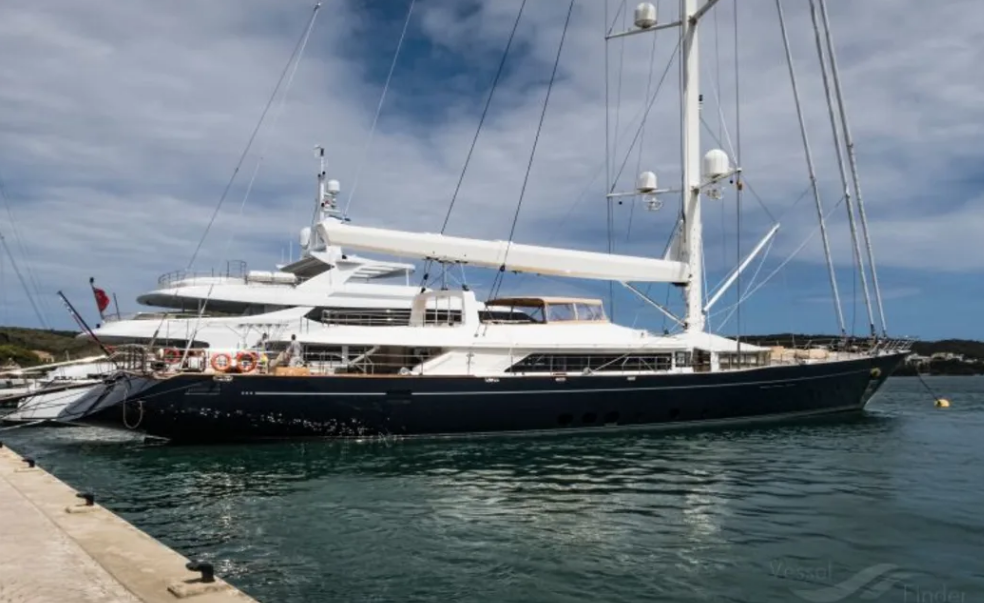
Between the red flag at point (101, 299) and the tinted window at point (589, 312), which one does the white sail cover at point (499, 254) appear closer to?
the tinted window at point (589, 312)

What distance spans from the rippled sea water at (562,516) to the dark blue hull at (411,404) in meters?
0.67

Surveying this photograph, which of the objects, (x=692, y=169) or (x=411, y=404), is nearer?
(x=411, y=404)

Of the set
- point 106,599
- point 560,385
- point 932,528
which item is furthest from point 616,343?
point 106,599

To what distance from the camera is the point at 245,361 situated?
58.8 feet

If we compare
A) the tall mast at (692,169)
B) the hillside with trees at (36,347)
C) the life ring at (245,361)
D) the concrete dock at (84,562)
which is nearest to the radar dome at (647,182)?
the tall mast at (692,169)

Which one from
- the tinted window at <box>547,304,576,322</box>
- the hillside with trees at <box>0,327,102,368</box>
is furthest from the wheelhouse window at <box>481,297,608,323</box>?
the hillside with trees at <box>0,327,102,368</box>

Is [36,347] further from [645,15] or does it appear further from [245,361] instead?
Result: [645,15]

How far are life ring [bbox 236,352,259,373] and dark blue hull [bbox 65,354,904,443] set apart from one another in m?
0.46

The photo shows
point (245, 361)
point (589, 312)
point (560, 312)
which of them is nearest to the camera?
point (245, 361)

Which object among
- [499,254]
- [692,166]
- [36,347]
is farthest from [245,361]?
[36,347]

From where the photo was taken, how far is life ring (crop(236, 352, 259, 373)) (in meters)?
17.8

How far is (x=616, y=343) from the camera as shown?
21562mm

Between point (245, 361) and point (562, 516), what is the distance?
10.4 meters

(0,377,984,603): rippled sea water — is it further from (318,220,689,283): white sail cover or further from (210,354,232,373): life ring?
(318,220,689,283): white sail cover
